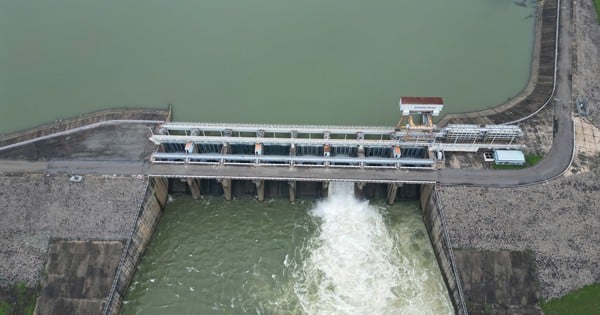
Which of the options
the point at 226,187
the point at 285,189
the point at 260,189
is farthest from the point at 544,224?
the point at 226,187

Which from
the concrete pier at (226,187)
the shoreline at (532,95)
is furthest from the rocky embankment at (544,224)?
the concrete pier at (226,187)

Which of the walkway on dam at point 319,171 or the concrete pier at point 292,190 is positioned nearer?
the walkway on dam at point 319,171

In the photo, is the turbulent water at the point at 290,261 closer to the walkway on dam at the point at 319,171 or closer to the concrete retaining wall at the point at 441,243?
the concrete retaining wall at the point at 441,243

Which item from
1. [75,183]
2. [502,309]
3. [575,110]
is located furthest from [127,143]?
[575,110]

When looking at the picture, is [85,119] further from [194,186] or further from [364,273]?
[364,273]

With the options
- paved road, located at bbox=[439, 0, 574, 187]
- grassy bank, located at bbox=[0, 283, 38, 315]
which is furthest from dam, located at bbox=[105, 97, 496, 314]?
grassy bank, located at bbox=[0, 283, 38, 315]

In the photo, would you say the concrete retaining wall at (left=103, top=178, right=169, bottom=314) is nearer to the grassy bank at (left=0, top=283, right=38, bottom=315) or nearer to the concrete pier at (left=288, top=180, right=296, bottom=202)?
the grassy bank at (left=0, top=283, right=38, bottom=315)

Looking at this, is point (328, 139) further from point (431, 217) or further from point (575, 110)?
point (575, 110)
